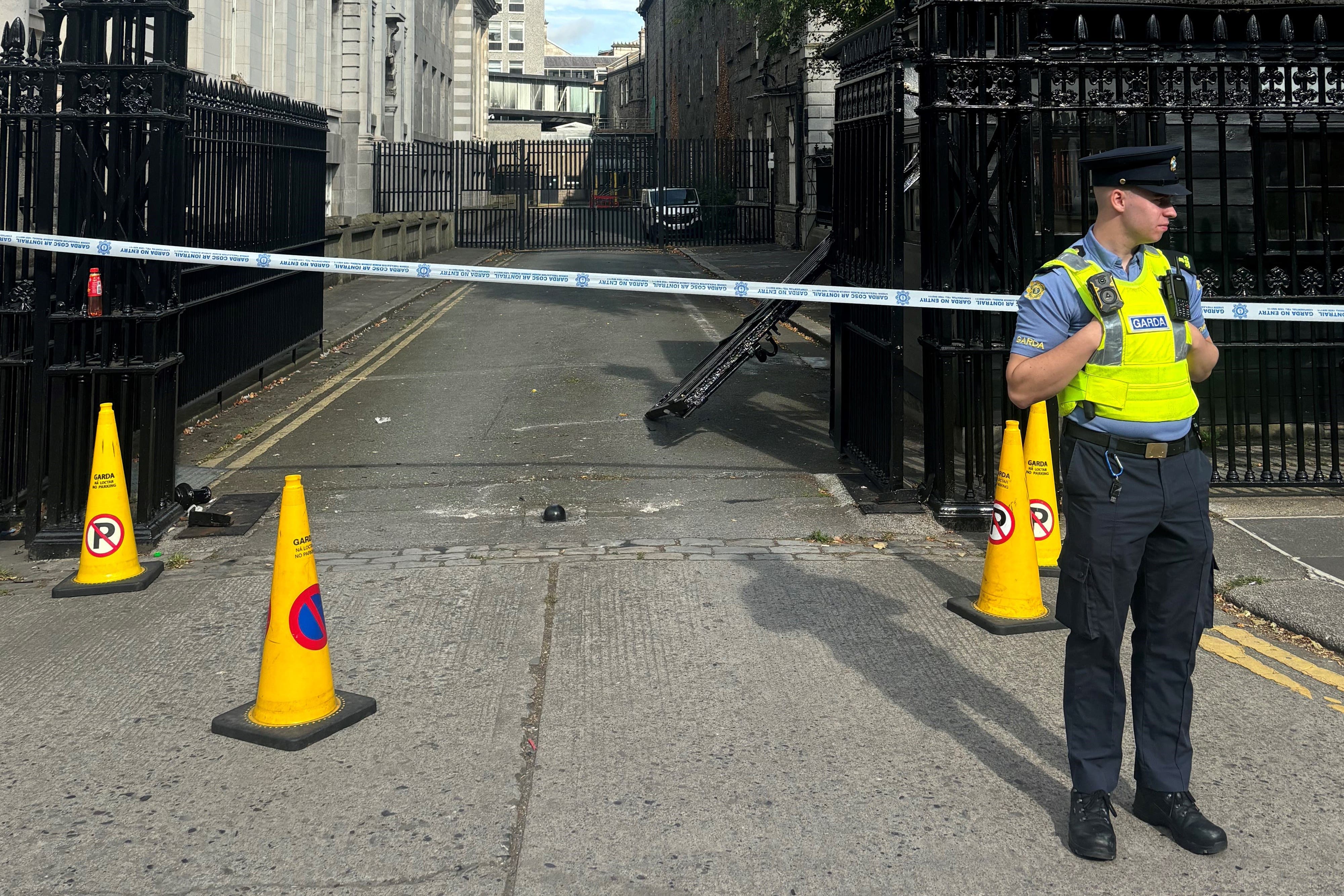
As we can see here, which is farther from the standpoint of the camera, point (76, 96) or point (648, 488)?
point (648, 488)

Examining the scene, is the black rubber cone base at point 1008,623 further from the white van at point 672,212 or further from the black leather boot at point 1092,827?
the white van at point 672,212

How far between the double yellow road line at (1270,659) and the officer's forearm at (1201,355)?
73.6 inches

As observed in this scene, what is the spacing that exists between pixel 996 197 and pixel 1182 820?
498 centimetres

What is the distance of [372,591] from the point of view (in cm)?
673

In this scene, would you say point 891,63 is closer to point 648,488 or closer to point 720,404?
point 648,488

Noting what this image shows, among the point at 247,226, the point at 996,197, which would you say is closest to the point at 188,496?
the point at 247,226

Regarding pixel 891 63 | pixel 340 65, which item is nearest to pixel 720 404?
pixel 891 63

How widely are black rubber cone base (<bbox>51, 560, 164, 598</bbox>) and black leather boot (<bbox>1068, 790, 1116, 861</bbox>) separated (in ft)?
15.6

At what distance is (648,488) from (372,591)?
2.81 metres

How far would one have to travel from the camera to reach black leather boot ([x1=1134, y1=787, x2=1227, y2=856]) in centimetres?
388

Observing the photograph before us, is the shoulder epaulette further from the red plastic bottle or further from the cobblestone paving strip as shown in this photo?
the red plastic bottle

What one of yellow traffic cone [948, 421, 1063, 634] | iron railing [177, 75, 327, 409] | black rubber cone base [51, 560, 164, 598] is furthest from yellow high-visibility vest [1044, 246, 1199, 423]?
iron railing [177, 75, 327, 409]

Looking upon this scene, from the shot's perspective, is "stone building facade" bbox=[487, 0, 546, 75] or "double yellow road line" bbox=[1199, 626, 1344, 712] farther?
"stone building facade" bbox=[487, 0, 546, 75]

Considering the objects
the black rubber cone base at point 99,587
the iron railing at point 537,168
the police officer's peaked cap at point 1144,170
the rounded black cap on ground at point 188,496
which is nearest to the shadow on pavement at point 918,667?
the police officer's peaked cap at point 1144,170
